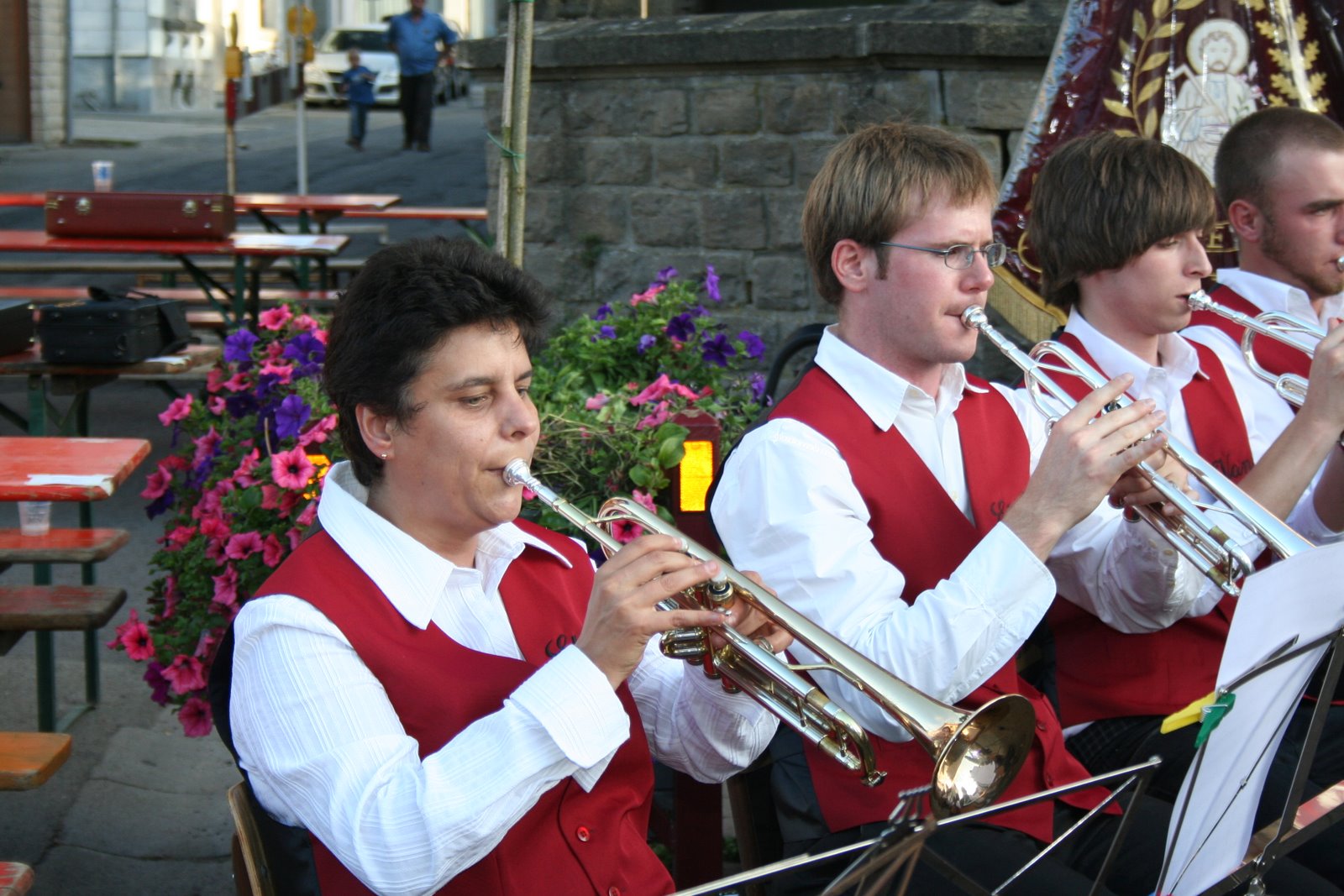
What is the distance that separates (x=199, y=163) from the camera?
56.3ft

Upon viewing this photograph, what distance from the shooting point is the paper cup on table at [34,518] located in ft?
11.9

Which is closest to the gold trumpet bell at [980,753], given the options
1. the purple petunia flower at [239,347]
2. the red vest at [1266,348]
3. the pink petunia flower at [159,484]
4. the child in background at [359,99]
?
the red vest at [1266,348]

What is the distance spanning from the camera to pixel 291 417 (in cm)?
320

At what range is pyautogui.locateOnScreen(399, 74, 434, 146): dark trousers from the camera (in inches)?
669

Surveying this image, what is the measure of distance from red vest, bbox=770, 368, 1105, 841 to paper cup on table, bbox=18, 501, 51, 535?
7.15ft

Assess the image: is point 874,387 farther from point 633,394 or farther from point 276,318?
point 276,318

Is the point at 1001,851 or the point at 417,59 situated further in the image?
the point at 417,59

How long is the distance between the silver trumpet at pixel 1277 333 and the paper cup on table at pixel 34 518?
2.75 m

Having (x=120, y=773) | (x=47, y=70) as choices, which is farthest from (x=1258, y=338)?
(x=47, y=70)

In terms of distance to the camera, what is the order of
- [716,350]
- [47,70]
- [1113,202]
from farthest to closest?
[47,70] < [716,350] < [1113,202]

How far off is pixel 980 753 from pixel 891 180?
3.27 feet

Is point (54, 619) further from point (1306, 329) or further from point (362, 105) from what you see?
point (362, 105)

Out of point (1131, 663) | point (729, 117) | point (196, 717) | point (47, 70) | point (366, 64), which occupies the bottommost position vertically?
point (196, 717)

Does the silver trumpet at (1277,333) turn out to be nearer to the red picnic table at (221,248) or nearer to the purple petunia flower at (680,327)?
the purple petunia flower at (680,327)
